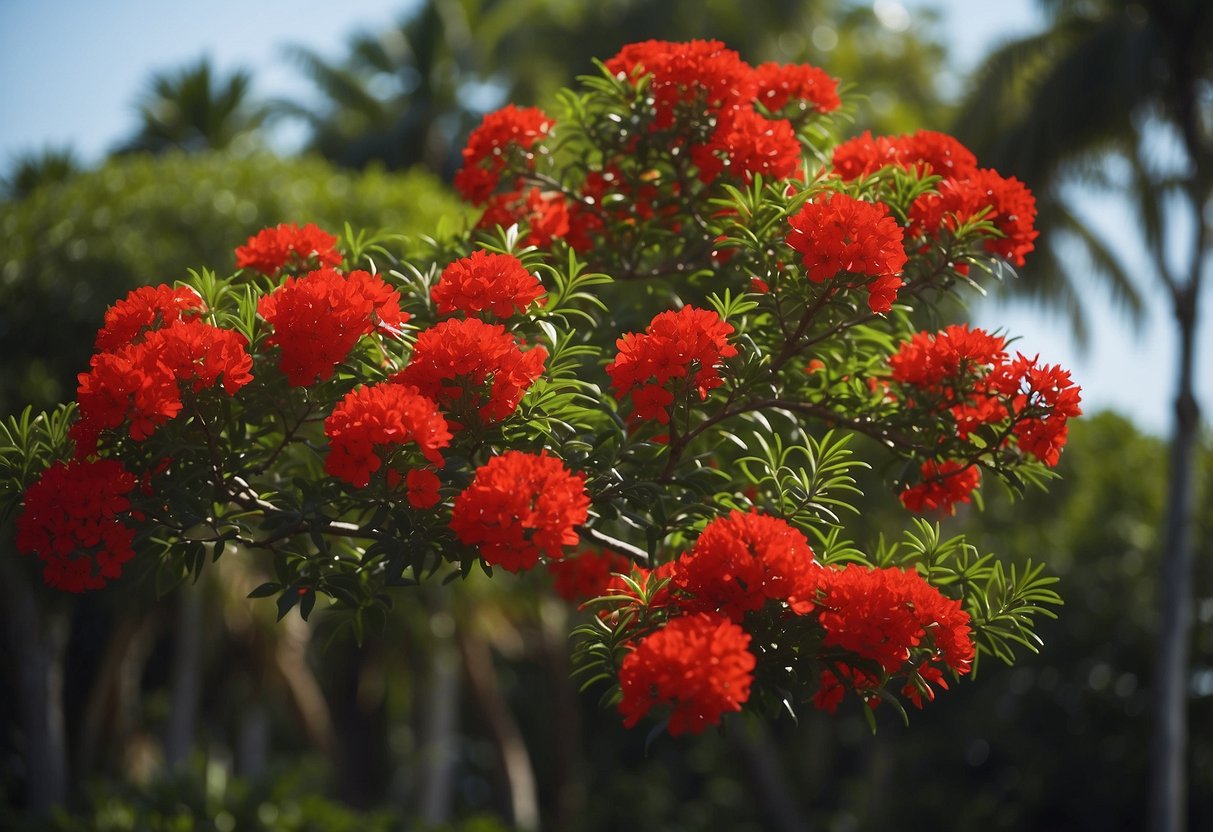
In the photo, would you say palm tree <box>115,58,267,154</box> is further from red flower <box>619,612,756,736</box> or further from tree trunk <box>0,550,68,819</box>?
red flower <box>619,612,756,736</box>

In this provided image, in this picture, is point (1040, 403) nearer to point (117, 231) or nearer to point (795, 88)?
point (795, 88)

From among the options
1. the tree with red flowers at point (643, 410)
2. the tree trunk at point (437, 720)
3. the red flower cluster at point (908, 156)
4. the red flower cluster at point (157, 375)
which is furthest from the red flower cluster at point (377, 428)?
the tree trunk at point (437, 720)

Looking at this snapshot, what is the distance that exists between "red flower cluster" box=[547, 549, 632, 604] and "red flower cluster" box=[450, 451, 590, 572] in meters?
1.75

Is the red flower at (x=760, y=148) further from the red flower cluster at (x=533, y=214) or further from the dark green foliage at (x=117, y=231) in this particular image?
the dark green foliage at (x=117, y=231)

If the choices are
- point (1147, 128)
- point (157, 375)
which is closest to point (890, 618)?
point (157, 375)

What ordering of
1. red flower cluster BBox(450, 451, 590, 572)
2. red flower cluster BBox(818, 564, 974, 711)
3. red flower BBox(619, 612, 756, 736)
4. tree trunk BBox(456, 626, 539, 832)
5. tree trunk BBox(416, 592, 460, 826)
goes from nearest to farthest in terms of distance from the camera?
red flower BBox(619, 612, 756, 736), red flower cluster BBox(450, 451, 590, 572), red flower cluster BBox(818, 564, 974, 711), tree trunk BBox(416, 592, 460, 826), tree trunk BBox(456, 626, 539, 832)

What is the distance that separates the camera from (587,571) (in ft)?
16.9

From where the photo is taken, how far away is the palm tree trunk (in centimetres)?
1191

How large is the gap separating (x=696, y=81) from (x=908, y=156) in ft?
2.70

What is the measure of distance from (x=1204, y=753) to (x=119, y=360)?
576 inches

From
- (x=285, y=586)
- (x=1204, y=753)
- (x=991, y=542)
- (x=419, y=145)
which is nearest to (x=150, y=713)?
(x=419, y=145)

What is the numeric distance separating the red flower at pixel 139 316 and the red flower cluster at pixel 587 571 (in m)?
1.85

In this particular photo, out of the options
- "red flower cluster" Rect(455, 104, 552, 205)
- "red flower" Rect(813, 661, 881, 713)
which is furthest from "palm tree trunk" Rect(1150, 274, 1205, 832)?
"red flower" Rect(813, 661, 881, 713)

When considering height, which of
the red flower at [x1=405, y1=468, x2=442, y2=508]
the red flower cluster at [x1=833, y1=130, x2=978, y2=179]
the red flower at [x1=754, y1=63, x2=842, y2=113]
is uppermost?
the red flower at [x1=754, y1=63, x2=842, y2=113]
